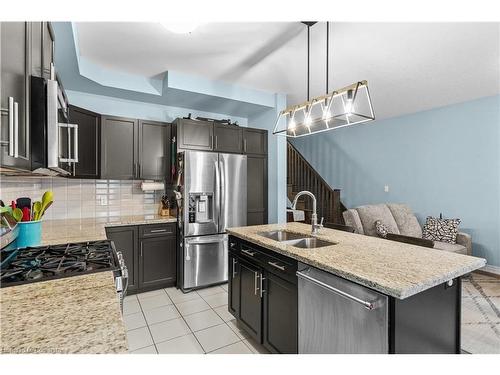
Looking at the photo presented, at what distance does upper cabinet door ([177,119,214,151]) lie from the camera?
3396 mm

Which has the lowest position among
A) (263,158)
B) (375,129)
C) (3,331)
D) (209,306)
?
(209,306)

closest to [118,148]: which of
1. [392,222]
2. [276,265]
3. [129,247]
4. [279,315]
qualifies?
[129,247]

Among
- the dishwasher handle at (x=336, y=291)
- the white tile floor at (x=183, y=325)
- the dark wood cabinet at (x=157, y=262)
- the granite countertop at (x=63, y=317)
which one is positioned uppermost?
the granite countertop at (x=63, y=317)

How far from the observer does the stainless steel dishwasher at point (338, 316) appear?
120cm

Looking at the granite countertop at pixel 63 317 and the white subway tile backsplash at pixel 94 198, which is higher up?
the white subway tile backsplash at pixel 94 198

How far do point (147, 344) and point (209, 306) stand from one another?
81 cm

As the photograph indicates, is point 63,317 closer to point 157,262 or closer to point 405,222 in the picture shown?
point 157,262

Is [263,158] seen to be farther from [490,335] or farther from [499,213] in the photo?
[499,213]

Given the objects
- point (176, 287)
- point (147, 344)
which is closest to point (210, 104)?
point (176, 287)

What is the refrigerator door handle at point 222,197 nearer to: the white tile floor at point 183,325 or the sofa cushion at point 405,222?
the white tile floor at point 183,325

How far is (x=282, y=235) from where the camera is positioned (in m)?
2.45

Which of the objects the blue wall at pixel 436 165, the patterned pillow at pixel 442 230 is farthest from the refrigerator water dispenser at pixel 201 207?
the blue wall at pixel 436 165

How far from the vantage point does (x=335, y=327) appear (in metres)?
1.42

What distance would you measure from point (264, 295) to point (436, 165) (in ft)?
13.6
